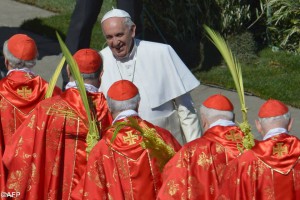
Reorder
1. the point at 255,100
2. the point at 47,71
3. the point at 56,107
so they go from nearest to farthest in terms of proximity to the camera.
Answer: the point at 56,107 → the point at 255,100 → the point at 47,71

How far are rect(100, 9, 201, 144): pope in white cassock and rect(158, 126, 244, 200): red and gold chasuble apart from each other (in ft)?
3.61

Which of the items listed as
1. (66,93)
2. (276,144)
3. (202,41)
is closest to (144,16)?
(202,41)

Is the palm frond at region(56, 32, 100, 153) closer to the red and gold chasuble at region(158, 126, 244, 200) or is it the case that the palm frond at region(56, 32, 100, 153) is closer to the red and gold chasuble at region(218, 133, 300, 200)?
the red and gold chasuble at region(158, 126, 244, 200)

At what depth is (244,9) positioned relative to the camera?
13.4 meters

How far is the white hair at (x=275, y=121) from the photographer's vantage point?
7398 millimetres

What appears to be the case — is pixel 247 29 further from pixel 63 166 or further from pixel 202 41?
pixel 63 166

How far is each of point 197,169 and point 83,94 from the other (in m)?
0.92

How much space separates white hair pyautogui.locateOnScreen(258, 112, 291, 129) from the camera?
7.40 meters

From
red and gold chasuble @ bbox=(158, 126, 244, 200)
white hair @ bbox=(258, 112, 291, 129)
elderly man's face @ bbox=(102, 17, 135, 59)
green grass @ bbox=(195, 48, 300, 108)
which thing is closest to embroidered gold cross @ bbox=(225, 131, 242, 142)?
red and gold chasuble @ bbox=(158, 126, 244, 200)

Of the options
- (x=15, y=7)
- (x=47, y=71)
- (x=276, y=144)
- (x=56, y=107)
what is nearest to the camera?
(x=276, y=144)

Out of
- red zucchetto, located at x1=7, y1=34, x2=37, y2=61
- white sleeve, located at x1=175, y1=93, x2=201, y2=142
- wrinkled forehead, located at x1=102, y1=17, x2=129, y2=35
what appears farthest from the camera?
white sleeve, located at x1=175, y1=93, x2=201, y2=142

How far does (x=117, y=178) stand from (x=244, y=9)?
19.7ft

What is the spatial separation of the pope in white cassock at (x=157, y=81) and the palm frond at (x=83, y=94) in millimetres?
756

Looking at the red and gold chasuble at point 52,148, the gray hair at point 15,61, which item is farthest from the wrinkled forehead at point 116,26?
the gray hair at point 15,61
